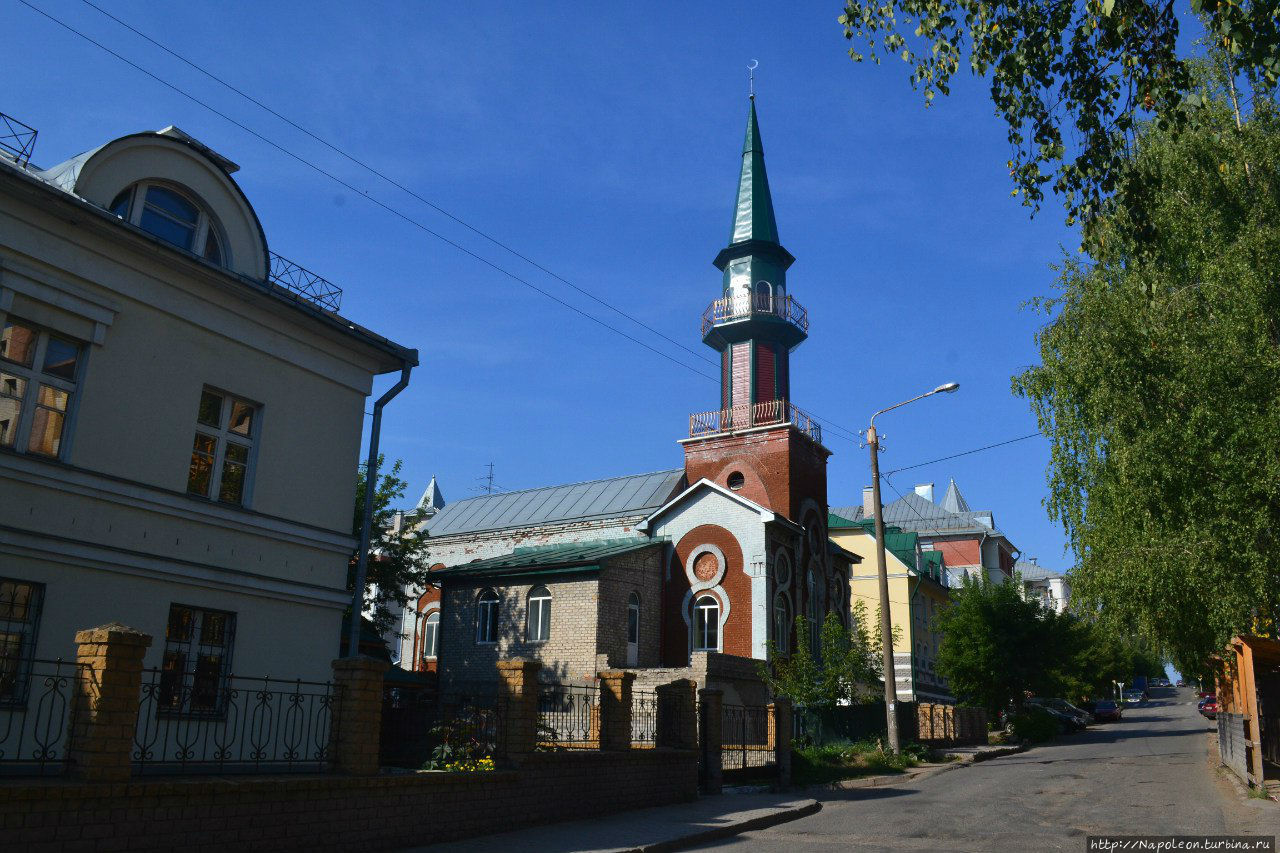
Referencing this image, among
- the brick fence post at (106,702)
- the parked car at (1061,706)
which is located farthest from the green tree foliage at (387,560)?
the parked car at (1061,706)

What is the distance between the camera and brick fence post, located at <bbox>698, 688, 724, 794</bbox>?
1708 cm

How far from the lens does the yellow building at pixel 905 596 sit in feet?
149

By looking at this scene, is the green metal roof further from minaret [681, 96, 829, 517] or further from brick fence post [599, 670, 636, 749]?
brick fence post [599, 670, 636, 749]

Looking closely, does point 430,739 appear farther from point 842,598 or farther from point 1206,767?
point 842,598

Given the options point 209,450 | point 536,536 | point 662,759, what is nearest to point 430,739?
point 662,759

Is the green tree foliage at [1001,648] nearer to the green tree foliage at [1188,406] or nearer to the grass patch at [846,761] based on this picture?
the grass patch at [846,761]

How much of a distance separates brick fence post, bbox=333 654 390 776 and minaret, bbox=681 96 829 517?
2159cm

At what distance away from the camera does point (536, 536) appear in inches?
1439

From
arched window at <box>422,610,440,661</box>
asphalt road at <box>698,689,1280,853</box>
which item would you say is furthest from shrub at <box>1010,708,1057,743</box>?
arched window at <box>422,610,440,661</box>

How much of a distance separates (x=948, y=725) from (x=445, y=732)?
67.2 ft

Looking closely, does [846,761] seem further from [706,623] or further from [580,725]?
[580,725]

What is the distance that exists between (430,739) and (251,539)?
422 cm

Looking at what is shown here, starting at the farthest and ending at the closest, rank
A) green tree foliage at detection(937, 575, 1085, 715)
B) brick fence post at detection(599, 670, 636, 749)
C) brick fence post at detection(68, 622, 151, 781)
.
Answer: green tree foliage at detection(937, 575, 1085, 715), brick fence post at detection(599, 670, 636, 749), brick fence post at detection(68, 622, 151, 781)

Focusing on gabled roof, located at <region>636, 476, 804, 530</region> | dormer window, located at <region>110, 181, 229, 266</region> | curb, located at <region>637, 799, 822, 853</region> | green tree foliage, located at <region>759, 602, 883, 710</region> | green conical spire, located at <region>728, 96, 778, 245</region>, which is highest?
green conical spire, located at <region>728, 96, 778, 245</region>
